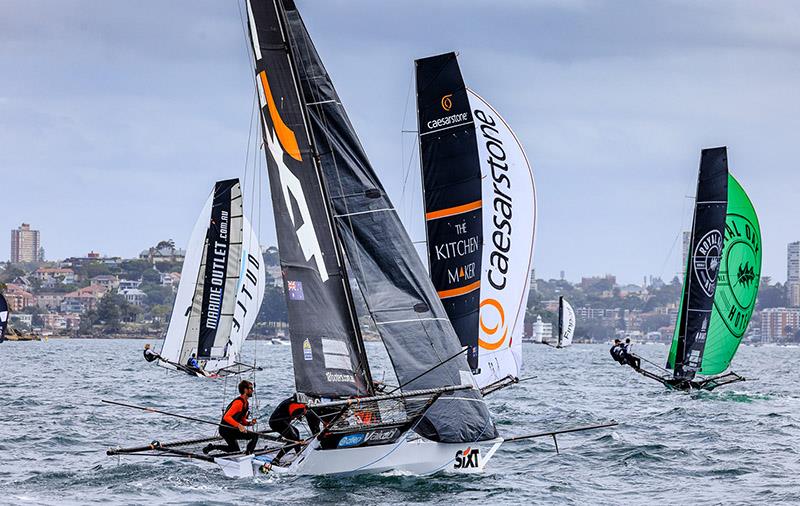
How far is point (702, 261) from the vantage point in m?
30.5

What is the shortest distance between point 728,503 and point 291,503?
17.1 feet

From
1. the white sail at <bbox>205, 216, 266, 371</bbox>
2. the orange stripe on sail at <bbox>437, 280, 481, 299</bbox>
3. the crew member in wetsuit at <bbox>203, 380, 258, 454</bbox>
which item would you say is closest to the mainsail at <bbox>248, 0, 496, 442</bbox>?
the crew member in wetsuit at <bbox>203, 380, 258, 454</bbox>

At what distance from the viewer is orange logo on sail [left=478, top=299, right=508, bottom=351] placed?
1938cm

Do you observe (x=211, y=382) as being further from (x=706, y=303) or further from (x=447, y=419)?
(x=447, y=419)

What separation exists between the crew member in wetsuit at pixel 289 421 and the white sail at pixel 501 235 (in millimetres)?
4840

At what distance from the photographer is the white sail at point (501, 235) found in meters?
19.5

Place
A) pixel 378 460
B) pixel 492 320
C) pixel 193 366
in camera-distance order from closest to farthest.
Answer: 1. pixel 378 460
2. pixel 492 320
3. pixel 193 366

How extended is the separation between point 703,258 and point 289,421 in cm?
1792

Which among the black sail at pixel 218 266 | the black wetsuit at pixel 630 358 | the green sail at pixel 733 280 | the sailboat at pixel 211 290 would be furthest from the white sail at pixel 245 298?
the green sail at pixel 733 280

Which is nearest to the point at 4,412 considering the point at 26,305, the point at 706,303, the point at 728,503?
the point at 728,503

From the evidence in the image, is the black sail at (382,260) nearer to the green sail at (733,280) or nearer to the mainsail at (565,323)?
the green sail at (733,280)

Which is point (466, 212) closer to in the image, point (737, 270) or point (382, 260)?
point (382, 260)

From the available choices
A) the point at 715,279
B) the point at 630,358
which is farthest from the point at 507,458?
the point at 715,279

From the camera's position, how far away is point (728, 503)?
14500 mm
